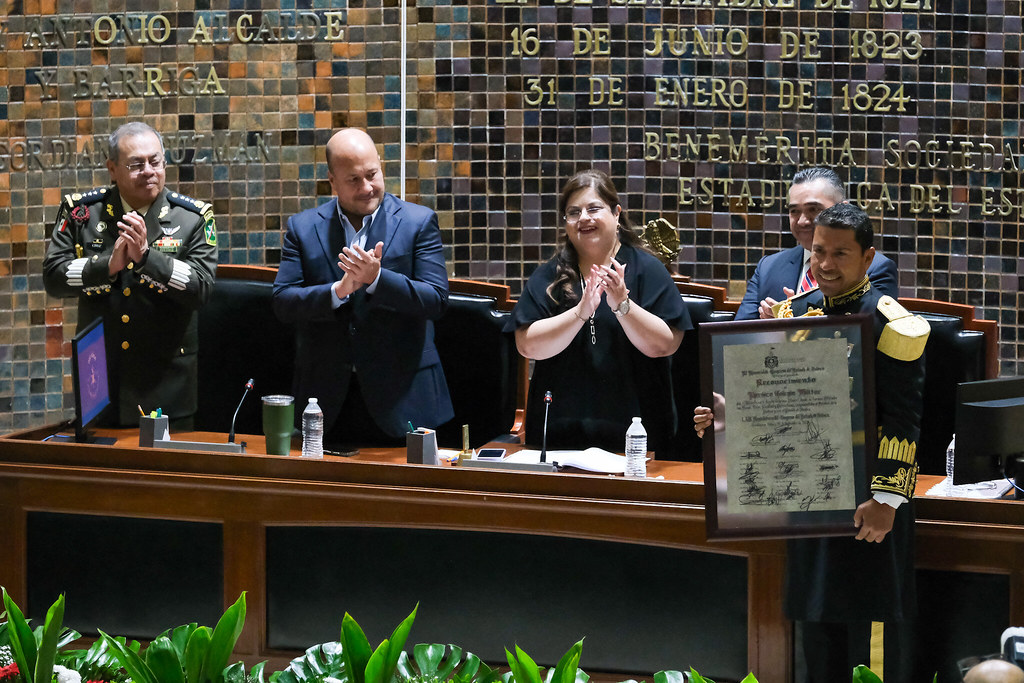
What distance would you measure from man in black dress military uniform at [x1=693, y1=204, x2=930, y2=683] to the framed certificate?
1.9 inches

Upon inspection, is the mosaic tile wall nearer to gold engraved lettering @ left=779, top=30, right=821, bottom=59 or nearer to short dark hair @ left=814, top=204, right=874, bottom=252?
gold engraved lettering @ left=779, top=30, right=821, bottom=59

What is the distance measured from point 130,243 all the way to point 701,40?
2433 millimetres

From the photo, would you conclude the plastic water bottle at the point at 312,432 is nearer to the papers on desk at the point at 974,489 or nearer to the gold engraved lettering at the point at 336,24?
the papers on desk at the point at 974,489

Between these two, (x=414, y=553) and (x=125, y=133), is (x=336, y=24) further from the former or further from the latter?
(x=414, y=553)

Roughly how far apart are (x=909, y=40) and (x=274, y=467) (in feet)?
10.2

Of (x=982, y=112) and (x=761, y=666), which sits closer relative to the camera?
(x=761, y=666)

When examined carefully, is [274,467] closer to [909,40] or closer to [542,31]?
[542,31]

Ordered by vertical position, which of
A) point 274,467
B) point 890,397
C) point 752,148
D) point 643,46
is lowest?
point 274,467

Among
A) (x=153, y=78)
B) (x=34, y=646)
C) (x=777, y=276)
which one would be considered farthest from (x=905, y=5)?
(x=34, y=646)

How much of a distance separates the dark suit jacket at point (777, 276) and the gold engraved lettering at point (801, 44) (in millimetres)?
1476

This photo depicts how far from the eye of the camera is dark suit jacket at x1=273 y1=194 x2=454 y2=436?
3.75 meters

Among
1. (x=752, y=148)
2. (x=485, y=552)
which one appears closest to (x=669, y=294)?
(x=485, y=552)

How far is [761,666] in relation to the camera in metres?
3.07

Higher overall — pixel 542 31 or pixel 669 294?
pixel 542 31
